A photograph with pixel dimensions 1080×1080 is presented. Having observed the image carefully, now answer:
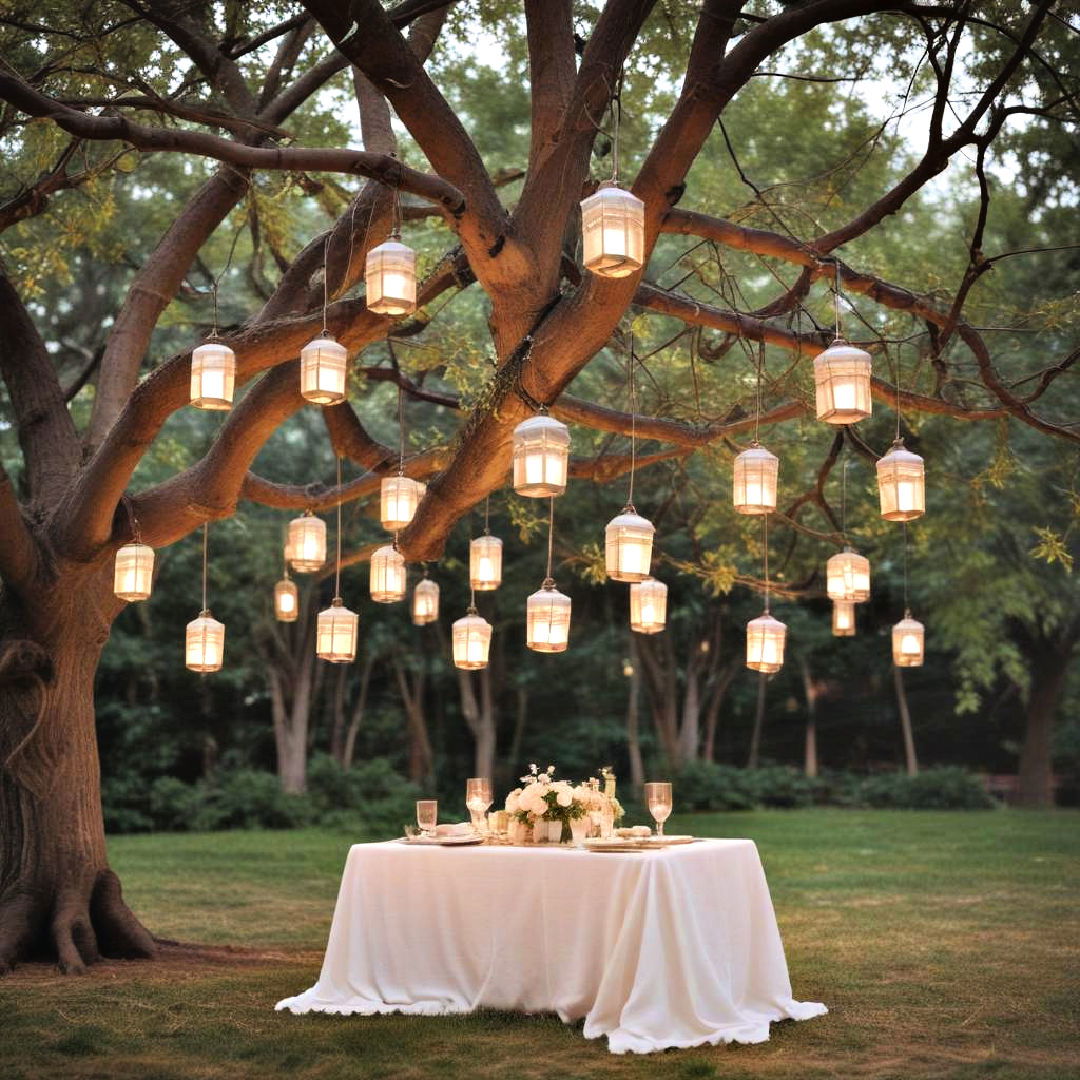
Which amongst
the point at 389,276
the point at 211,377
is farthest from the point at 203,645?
the point at 389,276

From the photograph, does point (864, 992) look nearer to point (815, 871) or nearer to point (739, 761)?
point (815, 871)

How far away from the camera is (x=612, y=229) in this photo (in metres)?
5.52

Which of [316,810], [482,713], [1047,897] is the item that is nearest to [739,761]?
[482,713]

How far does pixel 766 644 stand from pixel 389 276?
3.30 metres

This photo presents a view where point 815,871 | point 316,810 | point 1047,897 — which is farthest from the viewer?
point 316,810

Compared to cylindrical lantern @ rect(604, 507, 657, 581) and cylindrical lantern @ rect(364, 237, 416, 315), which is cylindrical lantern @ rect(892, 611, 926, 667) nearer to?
cylindrical lantern @ rect(604, 507, 657, 581)

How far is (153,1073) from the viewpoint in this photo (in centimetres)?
573

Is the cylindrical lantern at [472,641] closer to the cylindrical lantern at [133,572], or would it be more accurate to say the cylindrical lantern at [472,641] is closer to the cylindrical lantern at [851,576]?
the cylindrical lantern at [133,572]

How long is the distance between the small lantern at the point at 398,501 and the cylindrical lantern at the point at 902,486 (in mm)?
2824

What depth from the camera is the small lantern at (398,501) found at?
8.05 metres

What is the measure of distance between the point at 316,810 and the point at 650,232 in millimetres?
17924

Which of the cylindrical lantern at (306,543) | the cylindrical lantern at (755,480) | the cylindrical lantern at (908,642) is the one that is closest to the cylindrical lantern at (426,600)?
the cylindrical lantern at (306,543)

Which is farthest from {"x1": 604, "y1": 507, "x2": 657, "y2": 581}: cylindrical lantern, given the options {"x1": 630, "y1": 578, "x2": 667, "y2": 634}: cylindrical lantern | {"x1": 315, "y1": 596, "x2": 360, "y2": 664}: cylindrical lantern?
{"x1": 315, "y1": 596, "x2": 360, "y2": 664}: cylindrical lantern

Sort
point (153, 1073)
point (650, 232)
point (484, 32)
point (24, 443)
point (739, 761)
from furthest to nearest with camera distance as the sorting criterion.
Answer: point (739, 761), point (484, 32), point (24, 443), point (650, 232), point (153, 1073)
